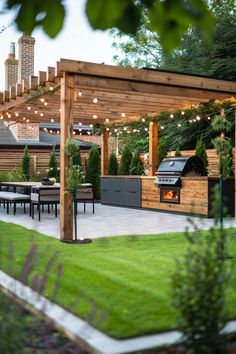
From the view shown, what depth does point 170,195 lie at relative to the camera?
12484mm

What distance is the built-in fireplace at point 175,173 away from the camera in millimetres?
11992

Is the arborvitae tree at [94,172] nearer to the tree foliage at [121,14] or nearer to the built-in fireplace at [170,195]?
the built-in fireplace at [170,195]

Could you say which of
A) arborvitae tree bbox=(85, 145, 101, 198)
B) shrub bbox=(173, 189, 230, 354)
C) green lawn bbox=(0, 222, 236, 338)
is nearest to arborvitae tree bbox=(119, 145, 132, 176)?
arborvitae tree bbox=(85, 145, 101, 198)

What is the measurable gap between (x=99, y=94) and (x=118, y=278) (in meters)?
6.51

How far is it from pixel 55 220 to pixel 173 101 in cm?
426

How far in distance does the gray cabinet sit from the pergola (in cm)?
79

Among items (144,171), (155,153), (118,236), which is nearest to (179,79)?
(118,236)

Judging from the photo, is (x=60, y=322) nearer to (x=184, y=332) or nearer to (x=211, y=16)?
(x=184, y=332)

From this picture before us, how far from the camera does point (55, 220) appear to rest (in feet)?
34.5

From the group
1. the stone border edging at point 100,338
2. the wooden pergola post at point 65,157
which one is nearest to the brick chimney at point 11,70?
the wooden pergola post at point 65,157

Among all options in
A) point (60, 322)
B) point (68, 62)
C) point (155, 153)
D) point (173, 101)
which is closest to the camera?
point (60, 322)

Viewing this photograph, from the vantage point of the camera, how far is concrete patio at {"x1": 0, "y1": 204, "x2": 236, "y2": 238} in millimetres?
8578

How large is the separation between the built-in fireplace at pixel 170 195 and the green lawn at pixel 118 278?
417 cm

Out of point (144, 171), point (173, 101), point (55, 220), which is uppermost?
point (173, 101)
